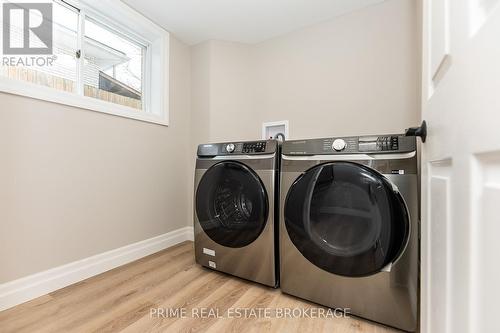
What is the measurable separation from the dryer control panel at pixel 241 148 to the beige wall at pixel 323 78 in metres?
0.57

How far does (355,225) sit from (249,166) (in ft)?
2.09

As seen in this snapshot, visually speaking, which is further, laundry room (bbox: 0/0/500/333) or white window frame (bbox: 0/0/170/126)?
white window frame (bbox: 0/0/170/126)

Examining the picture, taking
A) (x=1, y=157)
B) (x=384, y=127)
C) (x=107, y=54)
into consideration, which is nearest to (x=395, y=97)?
(x=384, y=127)

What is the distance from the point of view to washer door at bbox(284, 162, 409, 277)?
93 centimetres

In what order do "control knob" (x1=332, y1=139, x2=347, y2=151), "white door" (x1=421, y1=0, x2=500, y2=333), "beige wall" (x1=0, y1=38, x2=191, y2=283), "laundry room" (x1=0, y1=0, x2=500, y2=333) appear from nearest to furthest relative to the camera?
"white door" (x1=421, y1=0, x2=500, y2=333) < "laundry room" (x1=0, y1=0, x2=500, y2=333) < "control knob" (x1=332, y1=139, x2=347, y2=151) < "beige wall" (x1=0, y1=38, x2=191, y2=283)

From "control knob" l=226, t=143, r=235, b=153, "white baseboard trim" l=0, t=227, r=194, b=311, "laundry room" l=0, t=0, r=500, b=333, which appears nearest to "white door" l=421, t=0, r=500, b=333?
"laundry room" l=0, t=0, r=500, b=333

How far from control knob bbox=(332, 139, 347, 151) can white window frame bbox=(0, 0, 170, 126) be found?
147 cm

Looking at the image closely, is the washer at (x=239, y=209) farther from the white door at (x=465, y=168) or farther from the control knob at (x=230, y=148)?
the white door at (x=465, y=168)

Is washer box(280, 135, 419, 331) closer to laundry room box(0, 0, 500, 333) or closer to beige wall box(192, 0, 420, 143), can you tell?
laundry room box(0, 0, 500, 333)

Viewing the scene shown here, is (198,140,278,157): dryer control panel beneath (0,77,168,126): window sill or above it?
beneath

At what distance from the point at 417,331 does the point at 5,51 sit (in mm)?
2513

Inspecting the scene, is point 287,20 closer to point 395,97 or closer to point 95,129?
point 395,97

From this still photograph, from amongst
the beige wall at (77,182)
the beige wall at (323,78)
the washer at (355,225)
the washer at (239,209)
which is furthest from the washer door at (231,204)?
the beige wall at (323,78)

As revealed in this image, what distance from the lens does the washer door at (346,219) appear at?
3.06 ft
